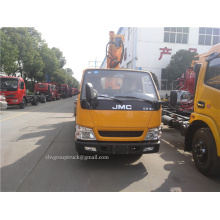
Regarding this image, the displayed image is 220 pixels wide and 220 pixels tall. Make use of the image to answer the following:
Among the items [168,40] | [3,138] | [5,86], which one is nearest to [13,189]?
[3,138]

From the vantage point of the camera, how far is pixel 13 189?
299cm

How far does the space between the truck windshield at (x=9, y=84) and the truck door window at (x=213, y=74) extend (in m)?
11.9

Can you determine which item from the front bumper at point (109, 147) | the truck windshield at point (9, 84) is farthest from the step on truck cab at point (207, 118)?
the truck windshield at point (9, 84)

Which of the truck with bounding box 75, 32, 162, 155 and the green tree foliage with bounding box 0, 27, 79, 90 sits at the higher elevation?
the green tree foliage with bounding box 0, 27, 79, 90

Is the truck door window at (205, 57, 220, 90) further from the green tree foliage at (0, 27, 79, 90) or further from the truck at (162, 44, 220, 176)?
the green tree foliage at (0, 27, 79, 90)

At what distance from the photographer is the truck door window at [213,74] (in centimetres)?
336

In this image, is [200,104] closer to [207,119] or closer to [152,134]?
[207,119]

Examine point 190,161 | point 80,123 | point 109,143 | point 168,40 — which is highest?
point 168,40

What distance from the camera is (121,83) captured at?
4.06 metres

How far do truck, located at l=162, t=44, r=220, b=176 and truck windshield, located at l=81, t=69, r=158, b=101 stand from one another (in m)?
0.87

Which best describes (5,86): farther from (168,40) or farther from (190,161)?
(168,40)

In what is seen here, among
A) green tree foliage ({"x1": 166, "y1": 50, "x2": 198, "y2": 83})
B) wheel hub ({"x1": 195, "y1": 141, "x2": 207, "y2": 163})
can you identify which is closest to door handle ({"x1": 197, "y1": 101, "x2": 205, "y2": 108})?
wheel hub ({"x1": 195, "y1": 141, "x2": 207, "y2": 163})

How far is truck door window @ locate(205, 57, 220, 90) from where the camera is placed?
11.0ft

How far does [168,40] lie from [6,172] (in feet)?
73.0
